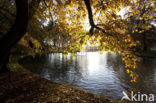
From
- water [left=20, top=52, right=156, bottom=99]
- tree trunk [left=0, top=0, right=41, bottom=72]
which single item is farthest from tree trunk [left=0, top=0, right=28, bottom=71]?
water [left=20, top=52, right=156, bottom=99]

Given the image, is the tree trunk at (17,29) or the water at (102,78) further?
the water at (102,78)

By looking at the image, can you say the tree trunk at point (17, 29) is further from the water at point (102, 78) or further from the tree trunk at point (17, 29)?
the water at point (102, 78)

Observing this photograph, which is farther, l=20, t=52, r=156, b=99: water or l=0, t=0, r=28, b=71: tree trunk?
l=20, t=52, r=156, b=99: water

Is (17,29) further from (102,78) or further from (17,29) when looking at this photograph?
(102,78)

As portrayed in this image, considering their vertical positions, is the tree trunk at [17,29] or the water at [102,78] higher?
the tree trunk at [17,29]

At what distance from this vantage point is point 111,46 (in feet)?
14.1

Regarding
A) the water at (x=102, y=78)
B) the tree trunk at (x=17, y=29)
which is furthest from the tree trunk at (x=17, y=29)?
the water at (x=102, y=78)

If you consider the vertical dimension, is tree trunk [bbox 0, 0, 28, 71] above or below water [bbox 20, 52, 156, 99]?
above

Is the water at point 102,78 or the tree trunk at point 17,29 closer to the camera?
the tree trunk at point 17,29

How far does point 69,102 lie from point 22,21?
3846 millimetres

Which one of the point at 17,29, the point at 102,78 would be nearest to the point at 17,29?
the point at 17,29

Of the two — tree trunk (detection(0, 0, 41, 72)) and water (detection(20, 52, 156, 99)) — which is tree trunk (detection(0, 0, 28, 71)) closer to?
tree trunk (detection(0, 0, 41, 72))

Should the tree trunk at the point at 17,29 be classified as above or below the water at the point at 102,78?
above

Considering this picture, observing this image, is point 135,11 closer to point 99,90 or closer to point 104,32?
point 104,32
